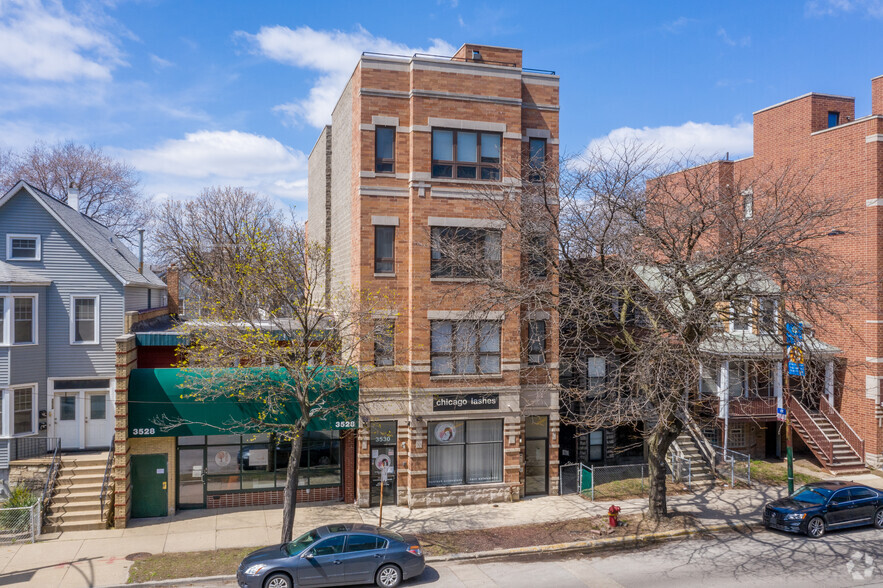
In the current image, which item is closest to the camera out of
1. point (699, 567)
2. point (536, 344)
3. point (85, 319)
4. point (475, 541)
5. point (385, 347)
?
point (699, 567)

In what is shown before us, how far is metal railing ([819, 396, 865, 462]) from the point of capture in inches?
1105

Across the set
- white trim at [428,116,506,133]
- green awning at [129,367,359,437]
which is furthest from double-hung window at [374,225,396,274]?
white trim at [428,116,506,133]

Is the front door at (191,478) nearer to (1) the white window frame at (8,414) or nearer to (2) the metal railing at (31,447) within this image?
(2) the metal railing at (31,447)

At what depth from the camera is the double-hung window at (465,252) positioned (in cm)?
2195

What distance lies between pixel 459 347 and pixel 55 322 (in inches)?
577

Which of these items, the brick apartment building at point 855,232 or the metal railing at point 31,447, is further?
the brick apartment building at point 855,232

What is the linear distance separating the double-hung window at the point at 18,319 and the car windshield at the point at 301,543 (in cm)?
1325

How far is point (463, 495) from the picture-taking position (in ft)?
74.0

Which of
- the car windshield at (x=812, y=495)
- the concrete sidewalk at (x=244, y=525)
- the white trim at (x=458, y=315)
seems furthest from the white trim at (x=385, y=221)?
the car windshield at (x=812, y=495)

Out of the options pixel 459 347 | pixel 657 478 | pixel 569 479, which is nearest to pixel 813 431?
pixel 569 479

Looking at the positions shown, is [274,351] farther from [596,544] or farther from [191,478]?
[596,544]

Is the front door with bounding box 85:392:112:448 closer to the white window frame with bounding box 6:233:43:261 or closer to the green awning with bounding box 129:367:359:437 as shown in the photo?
the green awning with bounding box 129:367:359:437

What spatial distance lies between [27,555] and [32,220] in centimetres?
1188

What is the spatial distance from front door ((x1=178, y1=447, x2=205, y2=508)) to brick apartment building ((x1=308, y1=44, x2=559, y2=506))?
5403mm
